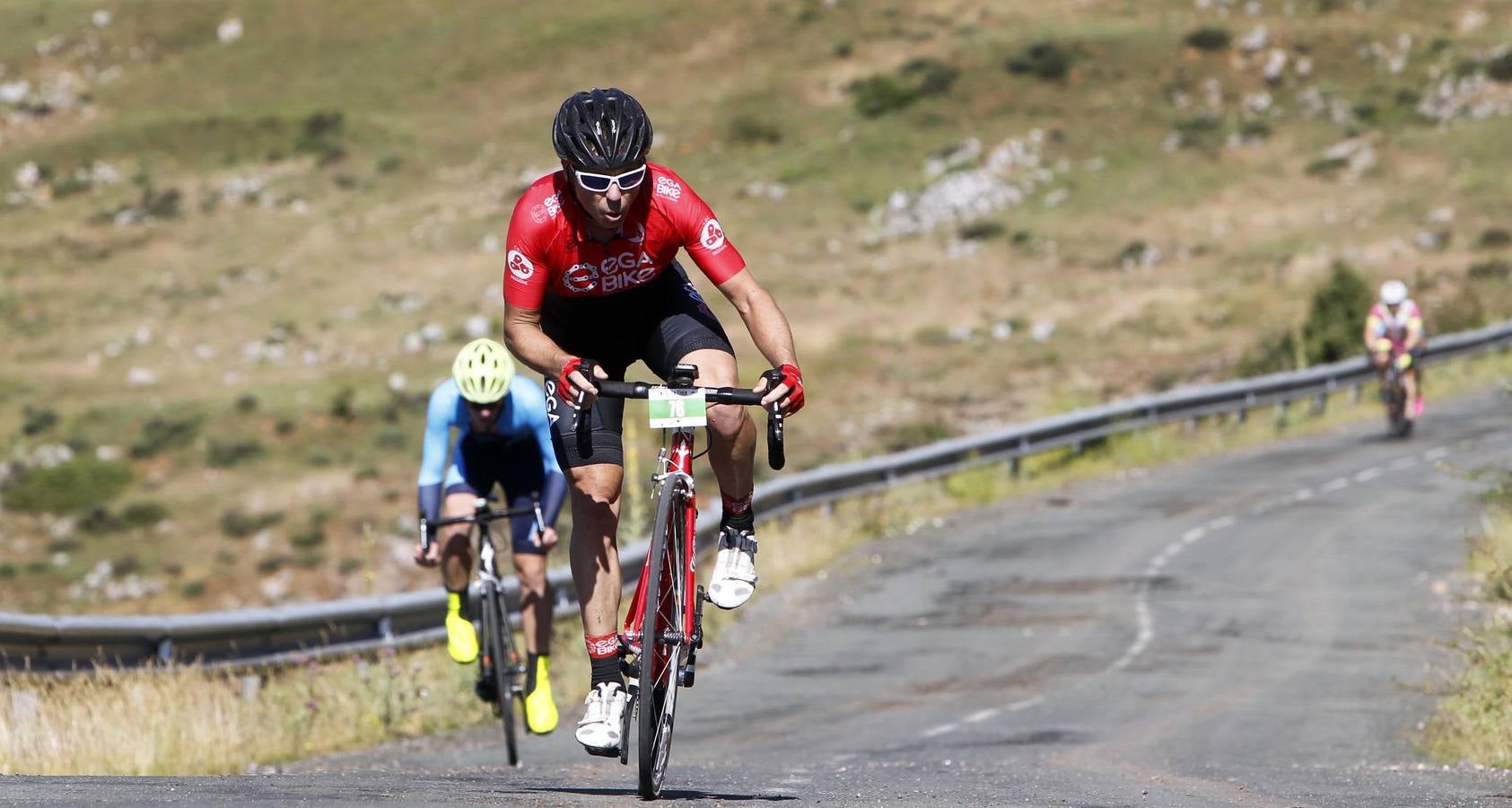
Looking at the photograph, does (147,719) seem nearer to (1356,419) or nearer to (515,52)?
(1356,419)

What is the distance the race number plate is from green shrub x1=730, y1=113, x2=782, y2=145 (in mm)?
68792

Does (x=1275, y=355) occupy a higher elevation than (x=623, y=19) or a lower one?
lower

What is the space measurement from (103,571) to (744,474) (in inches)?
1075

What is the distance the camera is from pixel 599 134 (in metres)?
6.54

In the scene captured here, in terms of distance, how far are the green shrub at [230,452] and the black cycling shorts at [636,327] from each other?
115 feet

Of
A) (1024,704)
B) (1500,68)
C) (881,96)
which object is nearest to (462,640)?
(1024,704)

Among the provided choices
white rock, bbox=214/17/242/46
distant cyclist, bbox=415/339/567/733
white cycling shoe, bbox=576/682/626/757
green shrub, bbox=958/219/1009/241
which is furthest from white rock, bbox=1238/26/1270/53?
white cycling shoe, bbox=576/682/626/757

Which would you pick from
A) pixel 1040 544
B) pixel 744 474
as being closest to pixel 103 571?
pixel 1040 544

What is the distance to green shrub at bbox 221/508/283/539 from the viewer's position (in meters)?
35.0

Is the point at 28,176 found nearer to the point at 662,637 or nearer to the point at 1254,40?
the point at 1254,40

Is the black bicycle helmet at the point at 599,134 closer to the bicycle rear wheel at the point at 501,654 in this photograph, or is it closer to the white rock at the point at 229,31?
the bicycle rear wheel at the point at 501,654

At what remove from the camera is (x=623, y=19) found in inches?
3504

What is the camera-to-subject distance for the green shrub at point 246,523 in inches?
1378

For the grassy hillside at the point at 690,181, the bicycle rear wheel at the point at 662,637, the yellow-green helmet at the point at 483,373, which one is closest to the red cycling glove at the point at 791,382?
the bicycle rear wheel at the point at 662,637
